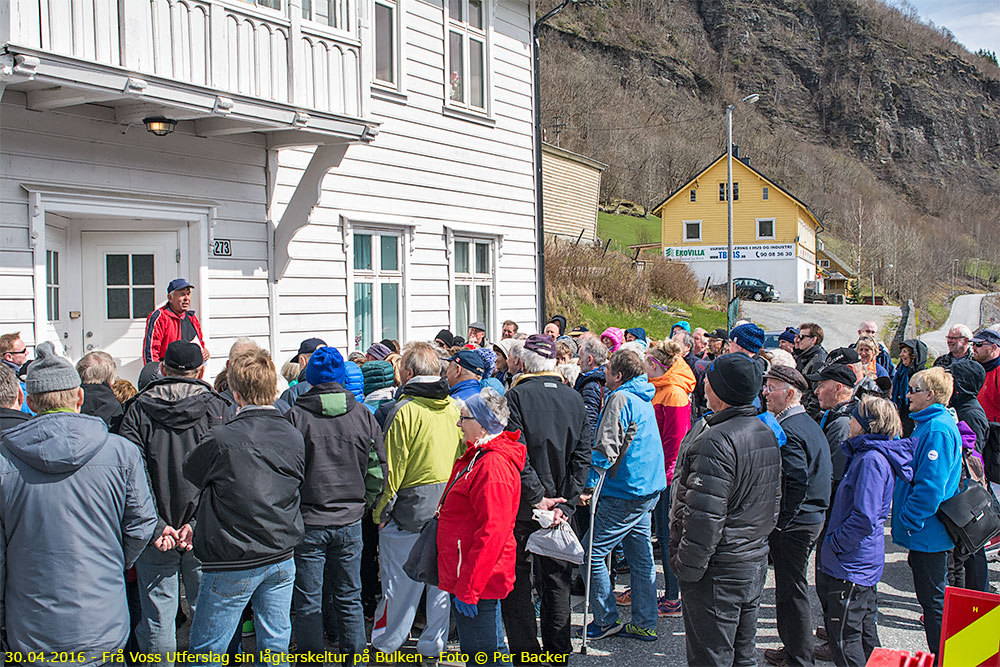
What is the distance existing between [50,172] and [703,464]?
5.92 metres

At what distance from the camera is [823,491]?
15.0ft

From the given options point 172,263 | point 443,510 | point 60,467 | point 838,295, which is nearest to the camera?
point 60,467

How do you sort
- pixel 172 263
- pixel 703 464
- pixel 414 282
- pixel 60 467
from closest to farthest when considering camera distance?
pixel 60 467 < pixel 703 464 < pixel 172 263 < pixel 414 282

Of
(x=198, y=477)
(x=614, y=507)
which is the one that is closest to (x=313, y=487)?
(x=198, y=477)

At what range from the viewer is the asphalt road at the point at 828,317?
33.7 meters

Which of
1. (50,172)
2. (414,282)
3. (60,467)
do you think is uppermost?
(50,172)

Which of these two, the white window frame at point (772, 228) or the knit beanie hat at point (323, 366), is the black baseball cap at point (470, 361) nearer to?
the knit beanie hat at point (323, 366)

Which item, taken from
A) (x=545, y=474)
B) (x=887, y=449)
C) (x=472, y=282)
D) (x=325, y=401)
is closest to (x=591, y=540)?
(x=545, y=474)

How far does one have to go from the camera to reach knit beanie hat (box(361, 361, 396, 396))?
5.72 metres

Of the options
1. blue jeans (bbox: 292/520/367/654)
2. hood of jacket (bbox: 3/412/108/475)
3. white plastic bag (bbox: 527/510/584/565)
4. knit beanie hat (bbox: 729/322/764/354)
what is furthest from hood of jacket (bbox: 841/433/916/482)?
hood of jacket (bbox: 3/412/108/475)

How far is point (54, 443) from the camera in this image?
131 inches

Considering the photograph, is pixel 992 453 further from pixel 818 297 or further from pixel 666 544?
pixel 818 297

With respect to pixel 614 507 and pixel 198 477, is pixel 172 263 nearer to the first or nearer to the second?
pixel 198 477

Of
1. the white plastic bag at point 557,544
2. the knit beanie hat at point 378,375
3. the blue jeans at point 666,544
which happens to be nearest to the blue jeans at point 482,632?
the white plastic bag at point 557,544
